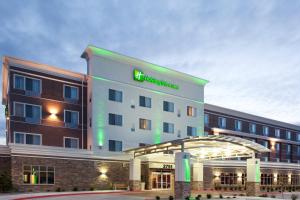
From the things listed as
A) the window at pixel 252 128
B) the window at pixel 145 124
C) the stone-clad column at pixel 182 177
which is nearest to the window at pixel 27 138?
the window at pixel 145 124

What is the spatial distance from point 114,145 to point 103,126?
267 cm

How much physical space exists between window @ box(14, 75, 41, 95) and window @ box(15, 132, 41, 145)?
4689 mm

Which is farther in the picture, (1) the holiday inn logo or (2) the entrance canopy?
(1) the holiday inn logo

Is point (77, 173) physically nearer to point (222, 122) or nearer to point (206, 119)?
point (206, 119)

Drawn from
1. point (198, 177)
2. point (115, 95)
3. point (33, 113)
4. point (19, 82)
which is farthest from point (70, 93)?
point (198, 177)

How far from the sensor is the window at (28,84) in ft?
118

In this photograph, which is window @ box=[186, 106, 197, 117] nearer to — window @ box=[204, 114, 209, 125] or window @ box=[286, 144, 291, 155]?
window @ box=[204, 114, 209, 125]

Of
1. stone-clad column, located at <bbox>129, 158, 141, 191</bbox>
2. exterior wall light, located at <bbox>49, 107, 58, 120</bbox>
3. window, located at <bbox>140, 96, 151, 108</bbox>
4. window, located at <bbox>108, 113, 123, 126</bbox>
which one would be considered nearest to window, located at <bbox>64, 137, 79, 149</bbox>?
exterior wall light, located at <bbox>49, 107, 58, 120</bbox>

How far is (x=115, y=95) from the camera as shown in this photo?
40719mm

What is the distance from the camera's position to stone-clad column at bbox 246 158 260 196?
32094mm

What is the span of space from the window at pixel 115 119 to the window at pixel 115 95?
196 cm

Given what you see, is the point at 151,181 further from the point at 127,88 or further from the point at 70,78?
the point at 70,78

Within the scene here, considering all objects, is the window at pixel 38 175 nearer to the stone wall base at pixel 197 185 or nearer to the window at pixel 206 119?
the stone wall base at pixel 197 185

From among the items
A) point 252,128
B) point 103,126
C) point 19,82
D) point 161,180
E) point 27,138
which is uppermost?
point 19,82
